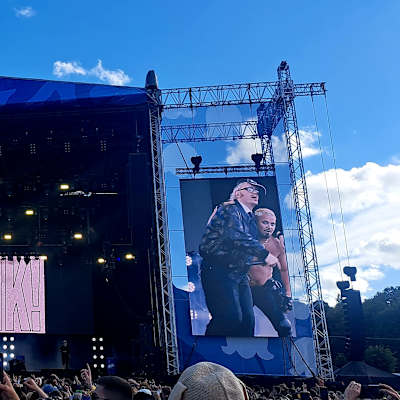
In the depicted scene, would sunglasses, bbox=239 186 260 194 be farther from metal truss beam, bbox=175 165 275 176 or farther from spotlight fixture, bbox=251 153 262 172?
spotlight fixture, bbox=251 153 262 172

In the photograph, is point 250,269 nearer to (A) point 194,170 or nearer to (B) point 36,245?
(A) point 194,170

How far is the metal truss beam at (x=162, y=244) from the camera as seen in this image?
1309 cm

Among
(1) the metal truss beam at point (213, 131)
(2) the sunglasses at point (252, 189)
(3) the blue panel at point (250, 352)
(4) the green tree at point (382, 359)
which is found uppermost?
(1) the metal truss beam at point (213, 131)

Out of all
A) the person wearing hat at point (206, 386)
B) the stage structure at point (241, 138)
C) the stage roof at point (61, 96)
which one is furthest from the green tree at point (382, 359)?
the person wearing hat at point (206, 386)

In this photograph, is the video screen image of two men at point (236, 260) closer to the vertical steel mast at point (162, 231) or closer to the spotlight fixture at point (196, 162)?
the spotlight fixture at point (196, 162)

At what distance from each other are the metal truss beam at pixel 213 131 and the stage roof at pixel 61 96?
2.88 metres

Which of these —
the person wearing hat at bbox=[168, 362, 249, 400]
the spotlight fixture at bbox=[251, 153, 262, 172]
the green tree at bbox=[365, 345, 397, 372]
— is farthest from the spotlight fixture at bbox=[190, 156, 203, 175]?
the person wearing hat at bbox=[168, 362, 249, 400]

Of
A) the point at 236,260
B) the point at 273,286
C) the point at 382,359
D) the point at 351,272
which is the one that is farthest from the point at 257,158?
the point at 382,359

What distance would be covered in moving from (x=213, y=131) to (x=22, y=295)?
7453 mm

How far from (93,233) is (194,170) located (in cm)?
401

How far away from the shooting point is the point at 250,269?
1416 cm

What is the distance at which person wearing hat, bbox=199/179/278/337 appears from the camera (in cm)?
1394

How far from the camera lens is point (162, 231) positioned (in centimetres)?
1396

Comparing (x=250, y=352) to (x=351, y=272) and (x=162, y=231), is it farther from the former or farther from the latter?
(x=162, y=231)
